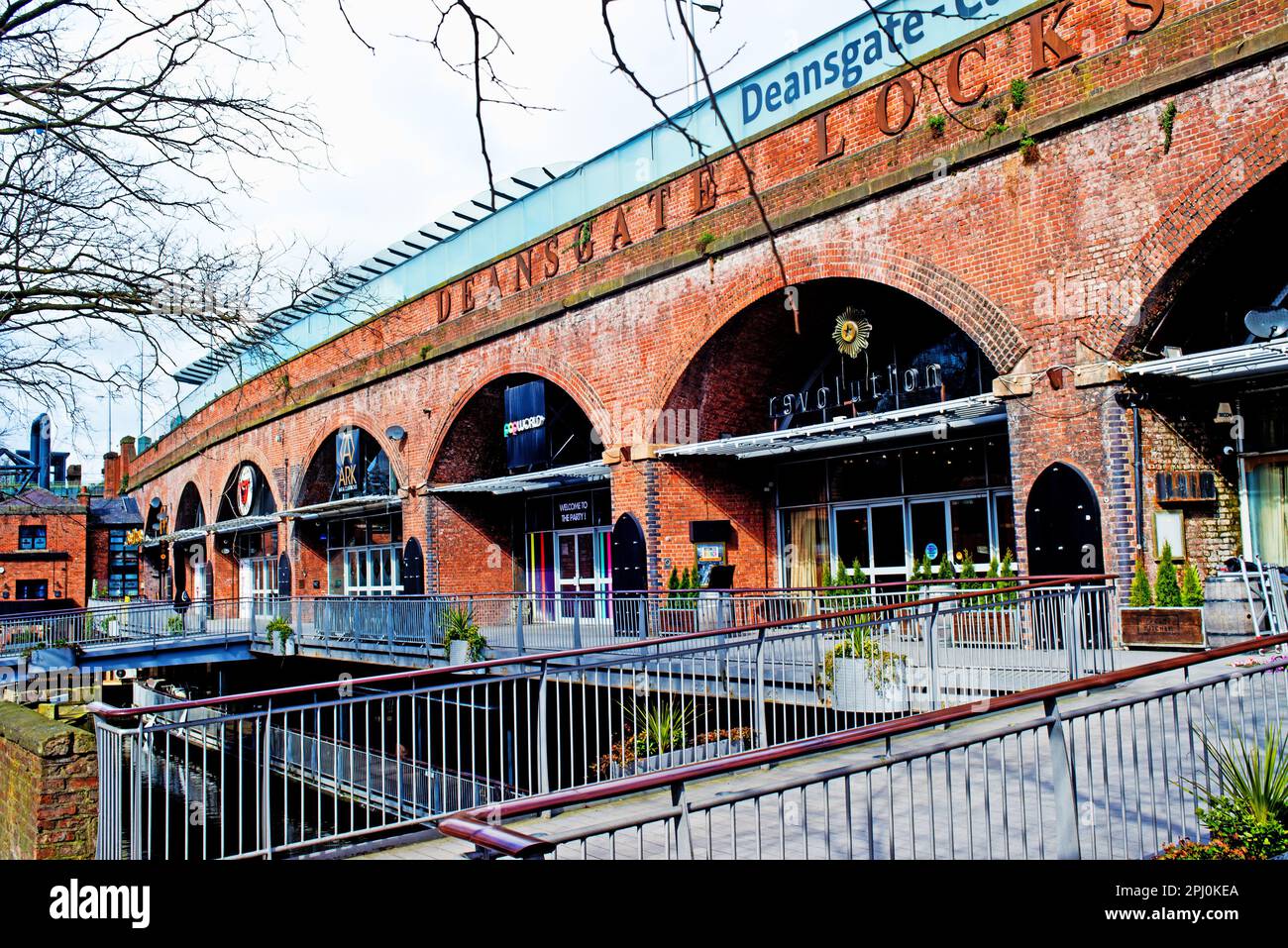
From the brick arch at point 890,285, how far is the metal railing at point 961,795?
580 centimetres

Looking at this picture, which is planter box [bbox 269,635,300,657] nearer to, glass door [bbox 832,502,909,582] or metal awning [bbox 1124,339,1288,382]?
glass door [bbox 832,502,909,582]

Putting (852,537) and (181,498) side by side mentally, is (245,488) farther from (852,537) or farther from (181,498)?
(852,537)

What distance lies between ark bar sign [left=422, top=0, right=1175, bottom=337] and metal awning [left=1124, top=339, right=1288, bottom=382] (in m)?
3.97

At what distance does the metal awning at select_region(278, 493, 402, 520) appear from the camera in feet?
84.5

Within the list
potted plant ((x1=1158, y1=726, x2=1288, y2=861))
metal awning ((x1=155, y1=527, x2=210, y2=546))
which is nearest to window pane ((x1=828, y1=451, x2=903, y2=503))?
potted plant ((x1=1158, y1=726, x2=1288, y2=861))

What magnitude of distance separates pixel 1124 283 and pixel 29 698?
72.6 feet

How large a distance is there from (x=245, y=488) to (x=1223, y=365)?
30.9m

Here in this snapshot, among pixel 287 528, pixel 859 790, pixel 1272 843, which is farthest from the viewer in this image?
pixel 287 528

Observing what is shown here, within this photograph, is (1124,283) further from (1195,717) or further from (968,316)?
(1195,717)

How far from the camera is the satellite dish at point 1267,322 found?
40.0 ft

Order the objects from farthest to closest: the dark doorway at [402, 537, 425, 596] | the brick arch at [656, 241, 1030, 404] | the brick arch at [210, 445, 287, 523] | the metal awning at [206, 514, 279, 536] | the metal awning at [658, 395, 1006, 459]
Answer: the brick arch at [210, 445, 287, 523], the metal awning at [206, 514, 279, 536], the dark doorway at [402, 537, 425, 596], the metal awning at [658, 395, 1006, 459], the brick arch at [656, 241, 1030, 404]

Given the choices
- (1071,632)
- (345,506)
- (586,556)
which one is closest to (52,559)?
(345,506)
